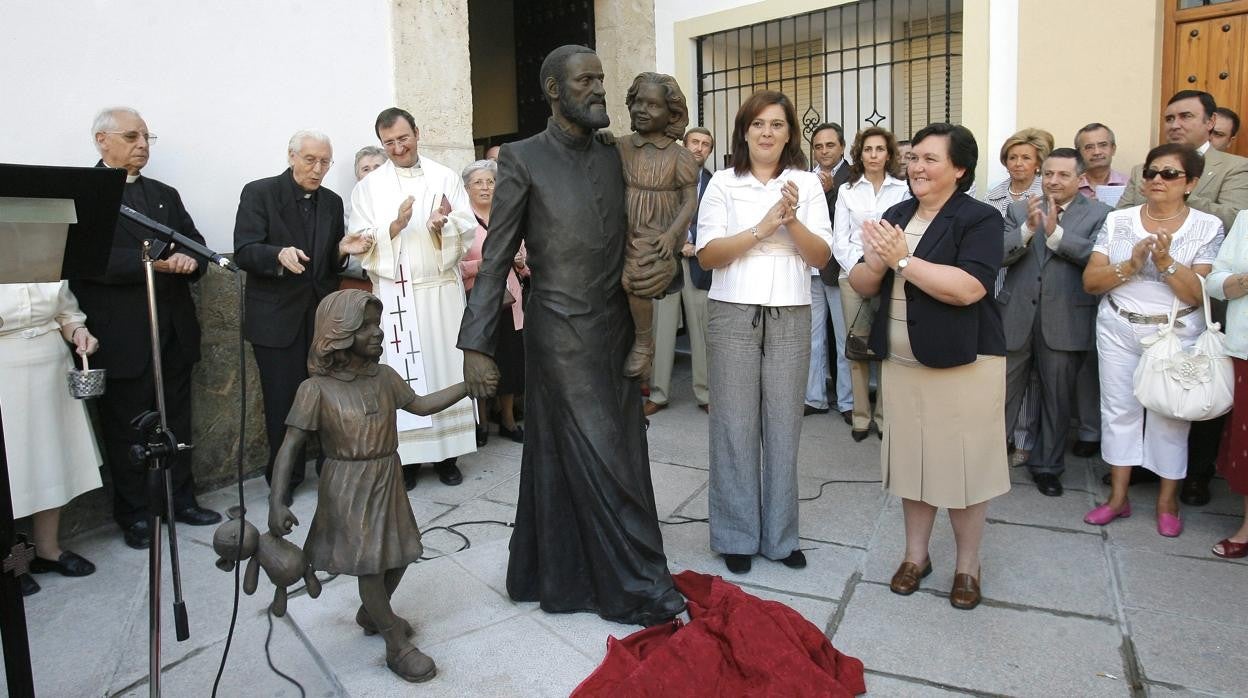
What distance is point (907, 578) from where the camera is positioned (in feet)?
12.3

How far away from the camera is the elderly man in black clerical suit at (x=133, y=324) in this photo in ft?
14.9

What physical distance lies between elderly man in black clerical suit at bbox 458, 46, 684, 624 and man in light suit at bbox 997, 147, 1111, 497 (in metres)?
2.74

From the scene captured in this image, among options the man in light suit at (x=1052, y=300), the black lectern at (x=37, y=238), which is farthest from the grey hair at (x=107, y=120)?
the man in light suit at (x=1052, y=300)

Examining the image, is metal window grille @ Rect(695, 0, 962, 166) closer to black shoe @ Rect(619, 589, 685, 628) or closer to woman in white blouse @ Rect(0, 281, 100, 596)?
black shoe @ Rect(619, 589, 685, 628)

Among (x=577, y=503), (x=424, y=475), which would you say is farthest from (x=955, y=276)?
(x=424, y=475)

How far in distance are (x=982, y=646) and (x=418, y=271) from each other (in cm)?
363

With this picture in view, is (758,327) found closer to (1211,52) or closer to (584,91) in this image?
(584,91)

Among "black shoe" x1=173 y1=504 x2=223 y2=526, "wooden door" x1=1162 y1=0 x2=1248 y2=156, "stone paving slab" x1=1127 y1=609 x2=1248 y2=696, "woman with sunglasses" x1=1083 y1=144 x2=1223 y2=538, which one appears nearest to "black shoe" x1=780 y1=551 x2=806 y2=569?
"stone paving slab" x1=1127 y1=609 x2=1248 y2=696

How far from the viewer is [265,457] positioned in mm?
5906

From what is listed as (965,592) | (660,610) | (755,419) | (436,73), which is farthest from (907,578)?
(436,73)

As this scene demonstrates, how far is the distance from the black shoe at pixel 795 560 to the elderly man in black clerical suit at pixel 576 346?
2.70 ft

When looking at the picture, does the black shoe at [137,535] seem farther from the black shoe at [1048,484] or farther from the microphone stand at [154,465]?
the black shoe at [1048,484]

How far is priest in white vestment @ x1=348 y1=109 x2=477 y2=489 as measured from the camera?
530 centimetres

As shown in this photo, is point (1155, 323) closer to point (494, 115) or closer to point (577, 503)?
point (577, 503)
